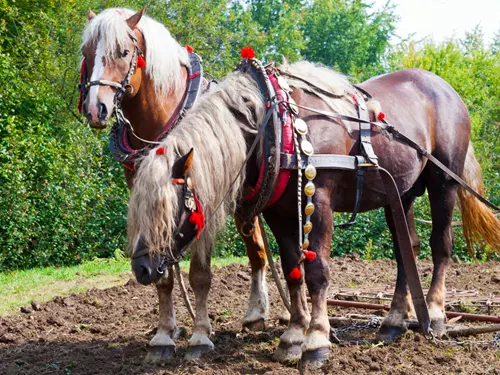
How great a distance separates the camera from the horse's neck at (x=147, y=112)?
14.1ft

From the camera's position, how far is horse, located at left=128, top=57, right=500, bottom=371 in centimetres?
327

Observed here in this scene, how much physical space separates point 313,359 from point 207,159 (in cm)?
134

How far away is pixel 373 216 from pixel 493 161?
397cm

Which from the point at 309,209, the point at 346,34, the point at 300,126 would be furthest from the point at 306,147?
the point at 346,34

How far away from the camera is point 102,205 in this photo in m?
10.6

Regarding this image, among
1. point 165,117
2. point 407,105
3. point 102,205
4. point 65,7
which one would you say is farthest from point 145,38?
point 65,7

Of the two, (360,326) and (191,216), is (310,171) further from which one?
(360,326)

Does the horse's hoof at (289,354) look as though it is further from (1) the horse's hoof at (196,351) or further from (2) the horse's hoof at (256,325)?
(2) the horse's hoof at (256,325)

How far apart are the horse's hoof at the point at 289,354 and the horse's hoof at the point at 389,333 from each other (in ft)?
2.33

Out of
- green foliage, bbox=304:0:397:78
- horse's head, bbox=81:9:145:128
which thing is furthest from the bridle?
green foliage, bbox=304:0:397:78

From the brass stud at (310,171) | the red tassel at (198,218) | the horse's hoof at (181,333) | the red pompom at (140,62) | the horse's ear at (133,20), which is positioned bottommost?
the horse's hoof at (181,333)

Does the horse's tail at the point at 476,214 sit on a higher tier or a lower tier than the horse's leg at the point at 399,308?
higher

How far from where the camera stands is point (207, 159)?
11.2 ft

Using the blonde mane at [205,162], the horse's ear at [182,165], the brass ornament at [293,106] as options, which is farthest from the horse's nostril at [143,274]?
the brass ornament at [293,106]
